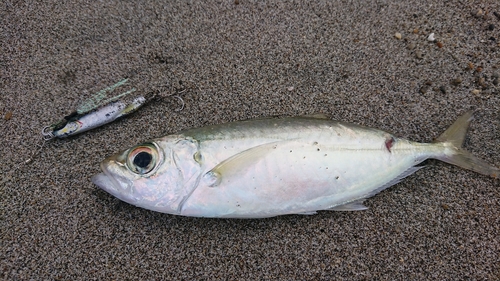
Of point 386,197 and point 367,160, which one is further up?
point 367,160

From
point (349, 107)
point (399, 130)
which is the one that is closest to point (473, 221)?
point (399, 130)

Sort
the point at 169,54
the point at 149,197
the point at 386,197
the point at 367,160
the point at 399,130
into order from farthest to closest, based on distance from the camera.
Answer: the point at 169,54 < the point at 399,130 < the point at 386,197 < the point at 367,160 < the point at 149,197

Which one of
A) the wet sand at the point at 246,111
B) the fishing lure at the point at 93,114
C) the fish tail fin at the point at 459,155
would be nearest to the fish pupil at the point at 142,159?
the wet sand at the point at 246,111

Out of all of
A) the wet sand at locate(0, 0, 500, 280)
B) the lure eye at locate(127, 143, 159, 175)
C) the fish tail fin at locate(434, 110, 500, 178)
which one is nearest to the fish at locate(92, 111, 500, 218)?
the lure eye at locate(127, 143, 159, 175)

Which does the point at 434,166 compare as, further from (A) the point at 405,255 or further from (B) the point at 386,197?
(A) the point at 405,255

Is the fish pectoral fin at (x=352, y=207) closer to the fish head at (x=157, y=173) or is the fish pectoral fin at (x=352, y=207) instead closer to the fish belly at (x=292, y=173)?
the fish belly at (x=292, y=173)

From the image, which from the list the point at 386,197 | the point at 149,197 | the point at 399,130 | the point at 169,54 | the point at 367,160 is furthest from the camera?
the point at 169,54

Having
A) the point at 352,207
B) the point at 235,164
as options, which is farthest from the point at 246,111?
the point at 352,207

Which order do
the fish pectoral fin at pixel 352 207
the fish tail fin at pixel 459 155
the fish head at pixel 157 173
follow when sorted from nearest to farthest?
1. the fish head at pixel 157 173
2. the fish pectoral fin at pixel 352 207
3. the fish tail fin at pixel 459 155
